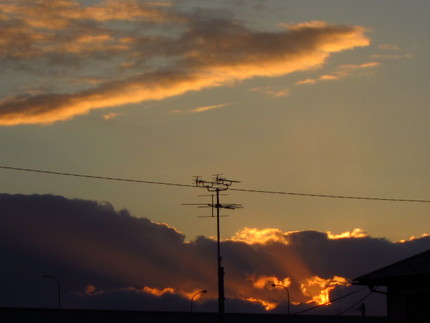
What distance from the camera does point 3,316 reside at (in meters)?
66.2

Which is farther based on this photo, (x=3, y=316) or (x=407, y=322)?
(x=3, y=316)

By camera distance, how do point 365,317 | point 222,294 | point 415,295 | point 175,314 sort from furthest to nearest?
1. point 365,317
2. point 175,314
3. point 222,294
4. point 415,295

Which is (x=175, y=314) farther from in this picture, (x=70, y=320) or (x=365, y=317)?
(x=365, y=317)

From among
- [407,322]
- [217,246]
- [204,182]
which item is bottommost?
[407,322]

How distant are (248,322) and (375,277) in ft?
149

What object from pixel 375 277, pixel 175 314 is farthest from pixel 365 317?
pixel 375 277

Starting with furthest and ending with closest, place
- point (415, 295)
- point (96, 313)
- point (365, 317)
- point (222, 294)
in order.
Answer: point (365, 317)
point (96, 313)
point (222, 294)
point (415, 295)

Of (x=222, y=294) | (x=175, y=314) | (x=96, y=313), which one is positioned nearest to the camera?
(x=222, y=294)

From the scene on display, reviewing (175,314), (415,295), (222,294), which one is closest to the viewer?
(415,295)

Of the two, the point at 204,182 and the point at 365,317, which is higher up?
the point at 204,182

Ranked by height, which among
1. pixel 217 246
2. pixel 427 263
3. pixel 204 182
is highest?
pixel 204 182

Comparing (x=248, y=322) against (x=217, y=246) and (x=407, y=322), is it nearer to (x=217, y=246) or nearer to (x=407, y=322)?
(x=217, y=246)

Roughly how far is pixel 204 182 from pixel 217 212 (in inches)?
138

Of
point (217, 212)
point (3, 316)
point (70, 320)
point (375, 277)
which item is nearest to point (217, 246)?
point (217, 212)
